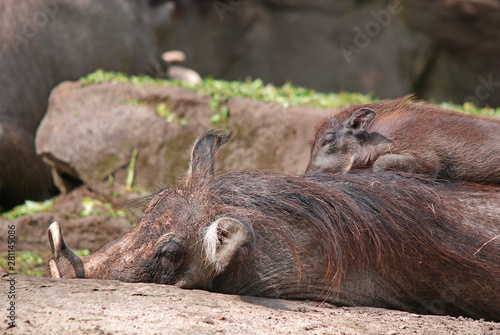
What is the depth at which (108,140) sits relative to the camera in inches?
213

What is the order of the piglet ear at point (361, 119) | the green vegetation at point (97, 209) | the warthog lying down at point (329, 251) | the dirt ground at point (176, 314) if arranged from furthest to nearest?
the green vegetation at point (97, 209), the piglet ear at point (361, 119), the warthog lying down at point (329, 251), the dirt ground at point (176, 314)

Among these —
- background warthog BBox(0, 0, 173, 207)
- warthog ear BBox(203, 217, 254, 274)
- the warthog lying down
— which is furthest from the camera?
background warthog BBox(0, 0, 173, 207)

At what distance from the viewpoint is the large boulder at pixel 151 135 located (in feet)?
16.5

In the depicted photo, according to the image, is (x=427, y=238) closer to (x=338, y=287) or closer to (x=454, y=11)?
(x=338, y=287)

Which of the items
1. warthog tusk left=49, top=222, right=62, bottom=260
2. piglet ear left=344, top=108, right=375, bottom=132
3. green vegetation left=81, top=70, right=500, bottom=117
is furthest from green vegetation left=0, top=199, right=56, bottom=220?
piglet ear left=344, top=108, right=375, bottom=132

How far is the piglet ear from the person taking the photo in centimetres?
337

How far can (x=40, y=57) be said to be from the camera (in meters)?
6.51

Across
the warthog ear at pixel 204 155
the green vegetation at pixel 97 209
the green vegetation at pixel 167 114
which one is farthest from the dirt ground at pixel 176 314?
the green vegetation at pixel 167 114

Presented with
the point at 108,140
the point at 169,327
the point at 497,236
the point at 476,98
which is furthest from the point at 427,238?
the point at 476,98

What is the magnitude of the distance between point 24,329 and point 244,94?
150 inches

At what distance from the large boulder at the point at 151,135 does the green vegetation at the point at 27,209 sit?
0.41 metres

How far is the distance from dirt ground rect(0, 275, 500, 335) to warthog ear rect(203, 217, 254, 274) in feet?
0.52

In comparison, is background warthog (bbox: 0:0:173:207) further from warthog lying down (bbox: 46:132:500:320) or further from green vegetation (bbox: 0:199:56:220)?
warthog lying down (bbox: 46:132:500:320)

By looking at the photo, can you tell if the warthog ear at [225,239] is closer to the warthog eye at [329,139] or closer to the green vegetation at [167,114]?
the warthog eye at [329,139]
